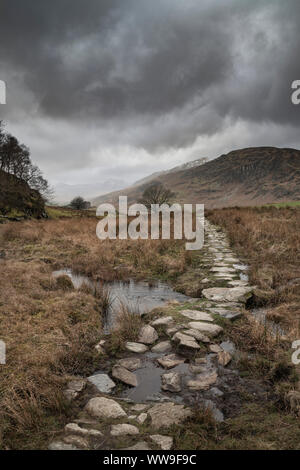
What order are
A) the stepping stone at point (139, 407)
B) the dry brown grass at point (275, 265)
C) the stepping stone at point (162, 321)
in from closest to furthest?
1. the stepping stone at point (139, 407)
2. the stepping stone at point (162, 321)
3. the dry brown grass at point (275, 265)

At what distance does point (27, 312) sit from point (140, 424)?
9.16ft

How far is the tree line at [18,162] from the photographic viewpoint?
1262 inches

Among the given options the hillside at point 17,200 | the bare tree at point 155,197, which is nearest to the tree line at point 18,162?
the hillside at point 17,200

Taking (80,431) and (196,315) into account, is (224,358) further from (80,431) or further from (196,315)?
(80,431)

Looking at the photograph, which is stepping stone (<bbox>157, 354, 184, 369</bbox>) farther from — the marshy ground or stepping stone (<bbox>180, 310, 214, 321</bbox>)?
stepping stone (<bbox>180, 310, 214, 321</bbox>)

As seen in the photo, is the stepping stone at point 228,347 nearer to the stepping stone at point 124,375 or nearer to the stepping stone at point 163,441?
the stepping stone at point 124,375

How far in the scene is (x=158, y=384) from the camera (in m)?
2.70

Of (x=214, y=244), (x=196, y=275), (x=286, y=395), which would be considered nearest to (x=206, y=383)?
(x=286, y=395)

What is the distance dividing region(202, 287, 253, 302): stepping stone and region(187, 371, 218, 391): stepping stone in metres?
2.10

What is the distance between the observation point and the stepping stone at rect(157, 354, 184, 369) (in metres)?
2.98

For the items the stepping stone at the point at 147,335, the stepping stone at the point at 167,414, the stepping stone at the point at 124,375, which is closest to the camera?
the stepping stone at the point at 167,414

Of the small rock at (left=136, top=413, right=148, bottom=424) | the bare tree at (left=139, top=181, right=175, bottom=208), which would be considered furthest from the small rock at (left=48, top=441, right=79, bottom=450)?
the bare tree at (left=139, top=181, right=175, bottom=208)

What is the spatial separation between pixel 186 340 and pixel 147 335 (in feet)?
1.82

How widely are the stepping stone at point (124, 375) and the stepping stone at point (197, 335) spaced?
100 cm
